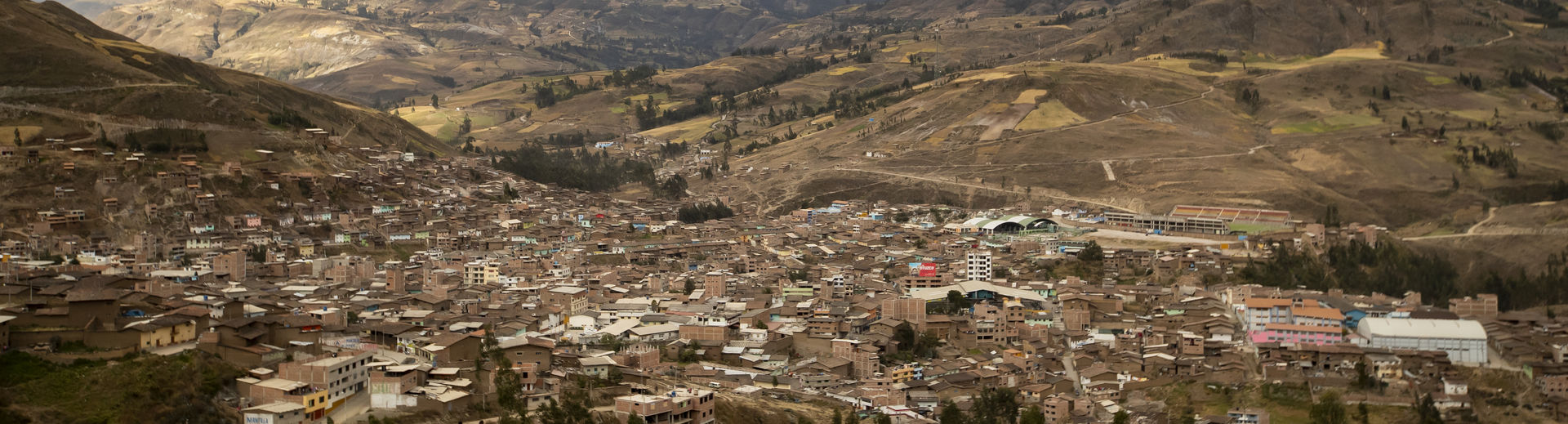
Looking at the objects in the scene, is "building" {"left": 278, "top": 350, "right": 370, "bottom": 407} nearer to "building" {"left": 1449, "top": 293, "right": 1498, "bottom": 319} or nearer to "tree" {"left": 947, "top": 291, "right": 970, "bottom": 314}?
"tree" {"left": 947, "top": 291, "right": 970, "bottom": 314}

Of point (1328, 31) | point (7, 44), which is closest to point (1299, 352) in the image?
point (7, 44)

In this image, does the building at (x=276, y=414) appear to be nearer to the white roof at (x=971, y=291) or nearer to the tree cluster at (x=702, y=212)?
the white roof at (x=971, y=291)

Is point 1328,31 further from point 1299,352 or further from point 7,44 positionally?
point 7,44

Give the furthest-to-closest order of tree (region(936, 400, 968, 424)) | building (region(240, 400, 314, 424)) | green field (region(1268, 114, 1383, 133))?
green field (region(1268, 114, 1383, 133))
tree (region(936, 400, 968, 424))
building (region(240, 400, 314, 424))

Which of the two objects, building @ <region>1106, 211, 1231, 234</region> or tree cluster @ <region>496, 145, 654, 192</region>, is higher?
tree cluster @ <region>496, 145, 654, 192</region>

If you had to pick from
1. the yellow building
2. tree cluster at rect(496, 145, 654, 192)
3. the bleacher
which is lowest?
the yellow building

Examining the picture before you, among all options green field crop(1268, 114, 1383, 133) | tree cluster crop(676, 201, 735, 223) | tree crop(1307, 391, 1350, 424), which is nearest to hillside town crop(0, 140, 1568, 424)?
tree crop(1307, 391, 1350, 424)

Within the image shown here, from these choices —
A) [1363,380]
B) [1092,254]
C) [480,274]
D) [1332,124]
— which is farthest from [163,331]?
[1332,124]
